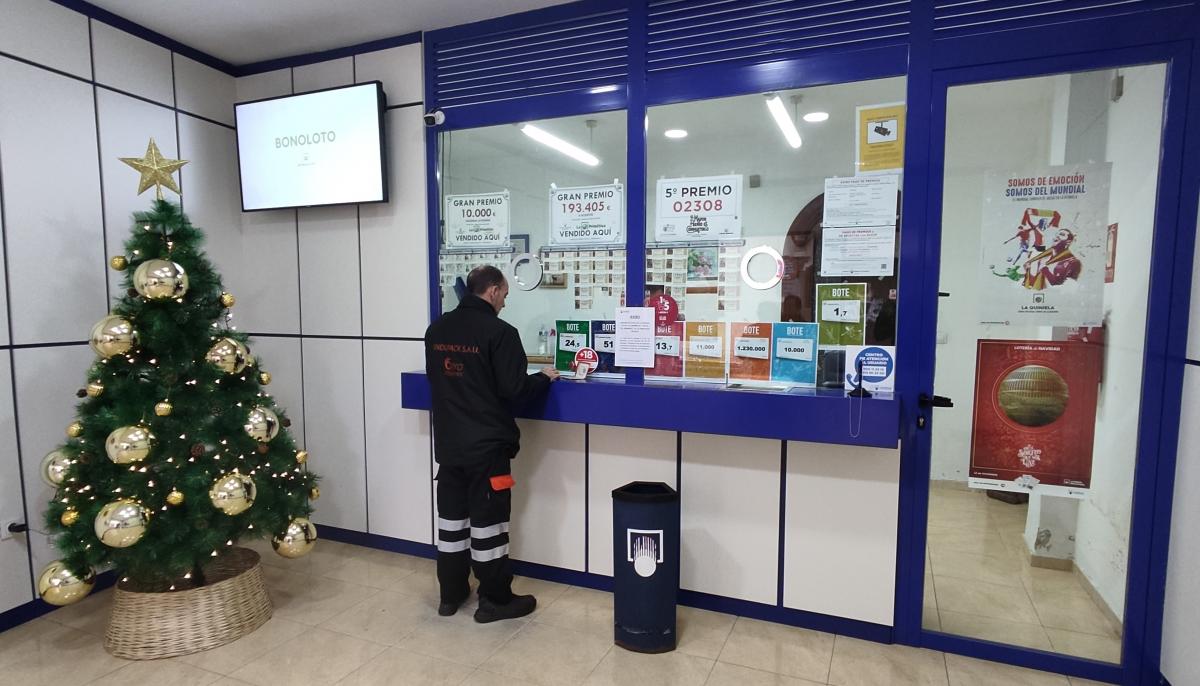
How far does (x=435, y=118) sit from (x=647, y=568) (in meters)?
2.73

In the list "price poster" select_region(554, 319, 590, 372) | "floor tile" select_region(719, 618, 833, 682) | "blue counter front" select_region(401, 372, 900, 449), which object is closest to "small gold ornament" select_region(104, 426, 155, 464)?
"blue counter front" select_region(401, 372, 900, 449)

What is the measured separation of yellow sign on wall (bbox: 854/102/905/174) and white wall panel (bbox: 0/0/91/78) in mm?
3980

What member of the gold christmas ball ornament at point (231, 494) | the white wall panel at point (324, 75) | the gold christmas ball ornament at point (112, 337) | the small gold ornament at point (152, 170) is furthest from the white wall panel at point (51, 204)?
the gold christmas ball ornament at point (231, 494)

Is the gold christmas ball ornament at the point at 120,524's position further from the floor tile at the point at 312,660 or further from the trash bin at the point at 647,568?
the trash bin at the point at 647,568

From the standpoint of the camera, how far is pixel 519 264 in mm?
3441

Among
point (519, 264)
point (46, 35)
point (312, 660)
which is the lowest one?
point (312, 660)

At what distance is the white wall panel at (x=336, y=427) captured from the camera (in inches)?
154

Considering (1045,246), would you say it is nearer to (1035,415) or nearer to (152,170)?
(1035,415)

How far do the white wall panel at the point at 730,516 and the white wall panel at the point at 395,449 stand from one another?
166cm

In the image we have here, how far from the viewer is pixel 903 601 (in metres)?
2.75

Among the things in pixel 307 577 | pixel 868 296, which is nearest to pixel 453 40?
pixel 868 296

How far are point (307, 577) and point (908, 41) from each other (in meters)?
4.17

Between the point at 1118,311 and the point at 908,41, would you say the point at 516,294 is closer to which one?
the point at 908,41

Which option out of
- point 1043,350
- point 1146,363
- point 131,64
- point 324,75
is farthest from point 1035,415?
point 131,64
